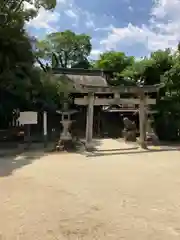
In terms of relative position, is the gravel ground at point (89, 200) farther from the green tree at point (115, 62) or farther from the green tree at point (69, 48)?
the green tree at point (69, 48)

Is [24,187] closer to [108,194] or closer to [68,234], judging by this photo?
[108,194]

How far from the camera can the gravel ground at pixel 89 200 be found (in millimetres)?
4395

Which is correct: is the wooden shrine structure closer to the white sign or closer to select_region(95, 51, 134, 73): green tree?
the white sign

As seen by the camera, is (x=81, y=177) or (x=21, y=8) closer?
(x=81, y=177)

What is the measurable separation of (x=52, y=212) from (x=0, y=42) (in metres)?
12.7

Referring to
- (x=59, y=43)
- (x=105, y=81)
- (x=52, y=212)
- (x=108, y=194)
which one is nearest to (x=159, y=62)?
(x=105, y=81)

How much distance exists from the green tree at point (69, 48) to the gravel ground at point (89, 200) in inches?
1211

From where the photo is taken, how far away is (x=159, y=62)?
20.7 meters

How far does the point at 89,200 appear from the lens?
598 centimetres

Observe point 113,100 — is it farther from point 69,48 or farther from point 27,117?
point 69,48

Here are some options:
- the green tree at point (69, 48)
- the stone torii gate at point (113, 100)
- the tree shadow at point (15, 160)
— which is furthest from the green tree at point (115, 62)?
the tree shadow at point (15, 160)

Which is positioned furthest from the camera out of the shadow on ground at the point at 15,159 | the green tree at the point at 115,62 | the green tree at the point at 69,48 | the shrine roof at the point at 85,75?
the green tree at the point at 69,48

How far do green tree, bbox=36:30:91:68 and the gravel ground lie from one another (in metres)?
30.8

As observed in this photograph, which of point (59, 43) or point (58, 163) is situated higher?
point (59, 43)
